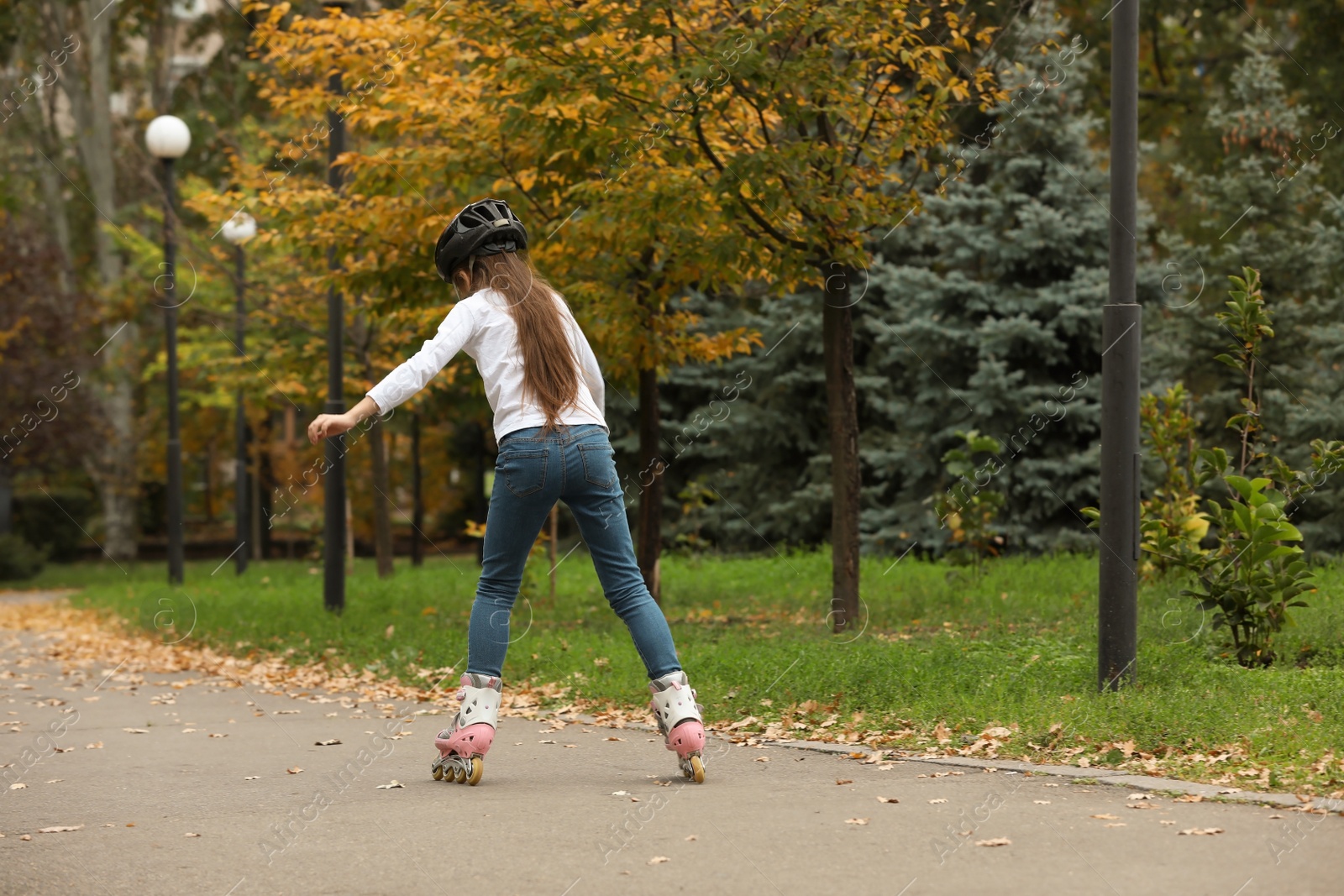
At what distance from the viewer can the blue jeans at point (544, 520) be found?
4832 mm

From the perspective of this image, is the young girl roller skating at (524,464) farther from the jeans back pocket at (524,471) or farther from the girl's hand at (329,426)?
the girl's hand at (329,426)

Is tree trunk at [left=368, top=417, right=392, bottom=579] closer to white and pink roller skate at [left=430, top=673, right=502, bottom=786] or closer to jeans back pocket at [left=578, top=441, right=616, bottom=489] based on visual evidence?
white and pink roller skate at [left=430, top=673, right=502, bottom=786]

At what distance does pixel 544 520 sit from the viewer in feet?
15.9

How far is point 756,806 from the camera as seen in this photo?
4.49 metres

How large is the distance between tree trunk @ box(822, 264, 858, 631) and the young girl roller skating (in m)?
4.14

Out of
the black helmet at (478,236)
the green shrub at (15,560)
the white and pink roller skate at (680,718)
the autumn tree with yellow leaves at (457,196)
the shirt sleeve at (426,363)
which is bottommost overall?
the green shrub at (15,560)

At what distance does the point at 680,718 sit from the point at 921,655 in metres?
2.52

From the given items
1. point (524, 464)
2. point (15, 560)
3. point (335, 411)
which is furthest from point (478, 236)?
point (15, 560)

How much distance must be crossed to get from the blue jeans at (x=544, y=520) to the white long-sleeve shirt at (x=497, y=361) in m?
0.05

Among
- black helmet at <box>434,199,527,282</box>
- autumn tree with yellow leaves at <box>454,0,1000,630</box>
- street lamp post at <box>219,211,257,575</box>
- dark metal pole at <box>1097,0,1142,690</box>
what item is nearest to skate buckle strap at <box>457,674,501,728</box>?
black helmet at <box>434,199,527,282</box>

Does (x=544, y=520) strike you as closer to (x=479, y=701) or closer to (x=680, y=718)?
(x=479, y=701)

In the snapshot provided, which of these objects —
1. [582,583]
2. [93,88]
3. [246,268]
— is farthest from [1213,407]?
[93,88]

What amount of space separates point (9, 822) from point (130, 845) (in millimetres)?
657

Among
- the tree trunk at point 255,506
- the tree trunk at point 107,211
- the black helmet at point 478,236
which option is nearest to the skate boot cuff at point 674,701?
the black helmet at point 478,236
